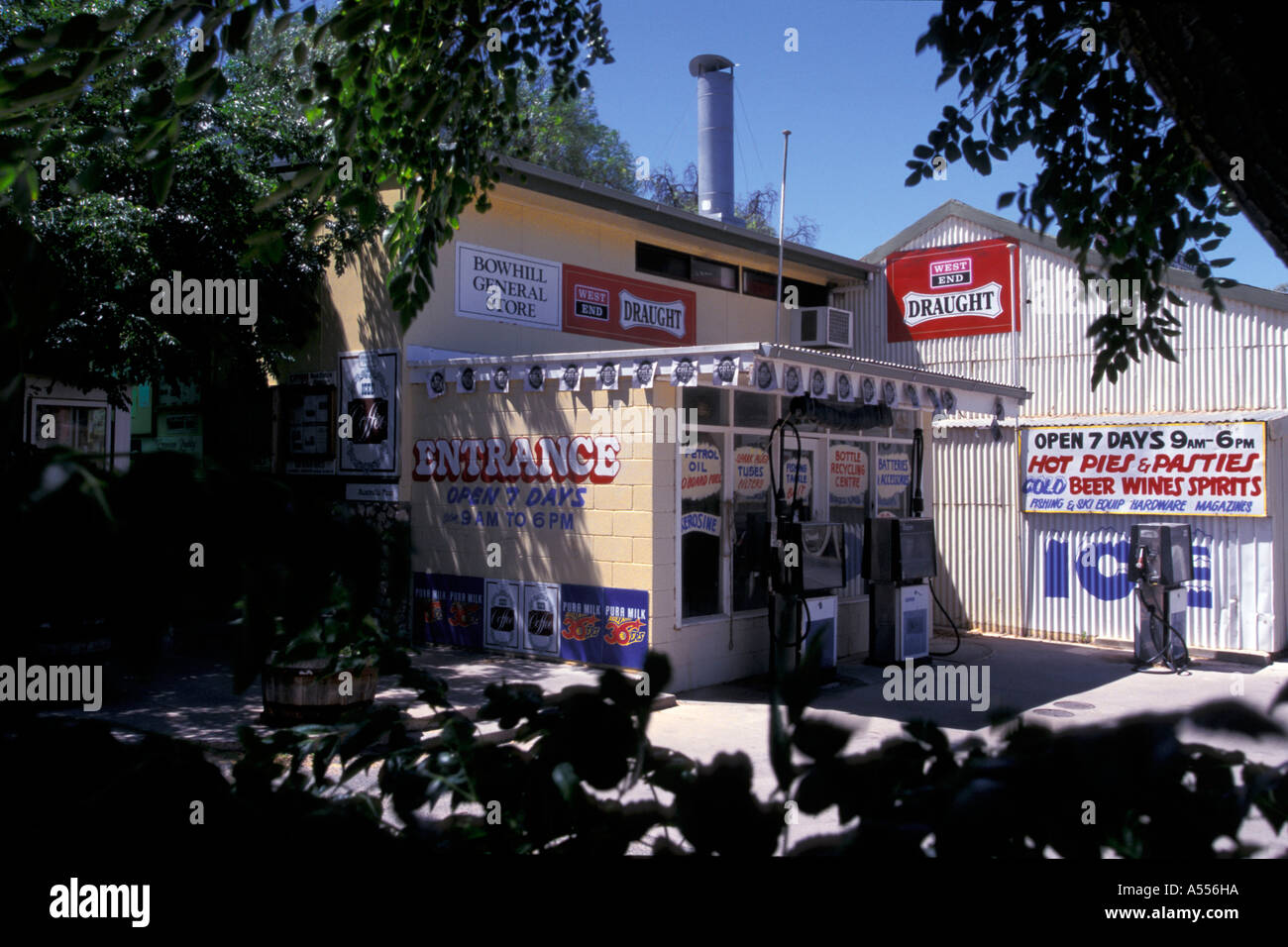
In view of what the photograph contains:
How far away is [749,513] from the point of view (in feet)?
38.2

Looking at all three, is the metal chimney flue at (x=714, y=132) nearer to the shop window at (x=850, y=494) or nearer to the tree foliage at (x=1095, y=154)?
the shop window at (x=850, y=494)

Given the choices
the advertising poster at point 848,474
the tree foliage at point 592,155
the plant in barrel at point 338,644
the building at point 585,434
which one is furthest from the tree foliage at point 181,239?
the tree foliage at point 592,155

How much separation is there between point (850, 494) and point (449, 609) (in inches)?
203

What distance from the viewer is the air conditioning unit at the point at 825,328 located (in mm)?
16094

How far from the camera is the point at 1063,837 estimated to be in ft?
4.15

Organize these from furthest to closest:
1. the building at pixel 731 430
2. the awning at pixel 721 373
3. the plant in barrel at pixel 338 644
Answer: the building at pixel 731 430, the awning at pixel 721 373, the plant in barrel at pixel 338 644

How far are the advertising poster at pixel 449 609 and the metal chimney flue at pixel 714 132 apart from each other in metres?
10.00

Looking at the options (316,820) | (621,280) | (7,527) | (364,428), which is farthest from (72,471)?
(621,280)

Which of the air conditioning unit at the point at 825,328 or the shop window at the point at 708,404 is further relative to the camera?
the air conditioning unit at the point at 825,328

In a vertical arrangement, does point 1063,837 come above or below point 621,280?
below

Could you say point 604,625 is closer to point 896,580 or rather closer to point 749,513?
point 749,513

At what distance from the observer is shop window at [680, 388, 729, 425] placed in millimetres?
10789
